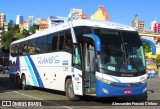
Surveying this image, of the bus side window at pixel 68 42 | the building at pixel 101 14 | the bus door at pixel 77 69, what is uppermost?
the building at pixel 101 14

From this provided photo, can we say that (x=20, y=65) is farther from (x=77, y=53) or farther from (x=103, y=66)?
(x=103, y=66)

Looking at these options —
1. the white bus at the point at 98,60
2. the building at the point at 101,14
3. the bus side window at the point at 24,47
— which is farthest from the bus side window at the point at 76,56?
the building at the point at 101,14

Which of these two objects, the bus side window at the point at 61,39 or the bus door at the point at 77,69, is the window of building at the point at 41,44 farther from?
the bus door at the point at 77,69

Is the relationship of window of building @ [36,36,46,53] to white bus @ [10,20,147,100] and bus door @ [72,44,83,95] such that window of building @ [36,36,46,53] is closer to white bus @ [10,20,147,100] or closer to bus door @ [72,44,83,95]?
white bus @ [10,20,147,100]

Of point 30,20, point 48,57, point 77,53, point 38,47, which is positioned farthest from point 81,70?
point 30,20

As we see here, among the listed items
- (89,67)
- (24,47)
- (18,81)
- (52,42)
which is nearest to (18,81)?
(18,81)

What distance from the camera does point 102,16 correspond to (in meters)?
90.1

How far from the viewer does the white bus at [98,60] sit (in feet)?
45.5

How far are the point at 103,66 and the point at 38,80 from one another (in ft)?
24.2

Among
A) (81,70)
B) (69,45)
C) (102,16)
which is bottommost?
(81,70)

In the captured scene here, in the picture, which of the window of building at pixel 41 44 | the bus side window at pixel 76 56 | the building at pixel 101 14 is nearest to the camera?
the bus side window at pixel 76 56

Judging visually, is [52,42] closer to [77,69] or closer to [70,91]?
[70,91]

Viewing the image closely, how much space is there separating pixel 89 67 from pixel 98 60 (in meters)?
0.84

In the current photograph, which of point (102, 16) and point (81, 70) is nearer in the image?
point (81, 70)
